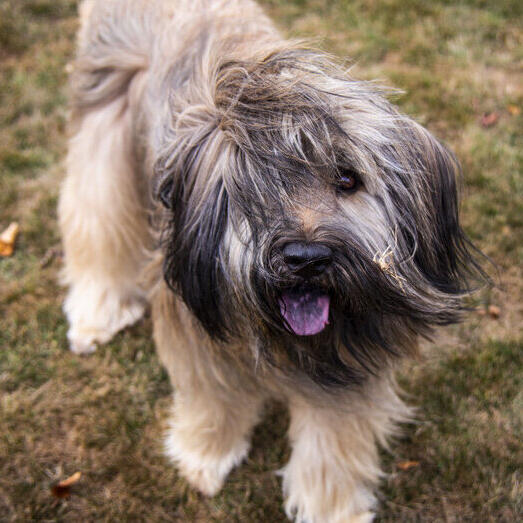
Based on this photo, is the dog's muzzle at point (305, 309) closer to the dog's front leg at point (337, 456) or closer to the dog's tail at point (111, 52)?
the dog's front leg at point (337, 456)

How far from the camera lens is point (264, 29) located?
2703 mm

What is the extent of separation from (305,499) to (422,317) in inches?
43.0

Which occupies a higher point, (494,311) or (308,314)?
(308,314)

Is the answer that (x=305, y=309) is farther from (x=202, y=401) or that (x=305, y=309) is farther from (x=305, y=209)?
(x=202, y=401)

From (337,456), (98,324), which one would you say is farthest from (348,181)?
(98,324)

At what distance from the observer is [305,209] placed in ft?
5.64

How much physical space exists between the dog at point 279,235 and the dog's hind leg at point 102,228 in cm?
4

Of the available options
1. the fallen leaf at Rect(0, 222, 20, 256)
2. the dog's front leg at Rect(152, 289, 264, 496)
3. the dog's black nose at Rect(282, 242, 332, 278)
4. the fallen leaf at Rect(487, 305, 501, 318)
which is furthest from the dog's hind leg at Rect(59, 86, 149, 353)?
the fallen leaf at Rect(487, 305, 501, 318)

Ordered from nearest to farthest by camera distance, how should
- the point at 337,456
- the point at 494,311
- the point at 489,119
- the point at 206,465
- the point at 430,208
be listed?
1. the point at 430,208
2. the point at 337,456
3. the point at 206,465
4. the point at 494,311
5. the point at 489,119

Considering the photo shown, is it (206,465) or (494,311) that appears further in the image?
(494,311)

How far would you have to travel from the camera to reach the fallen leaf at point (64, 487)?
2.80m

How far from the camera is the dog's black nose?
64.7 inches

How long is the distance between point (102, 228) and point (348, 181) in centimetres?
167

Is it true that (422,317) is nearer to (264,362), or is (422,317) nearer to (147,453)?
(264,362)
